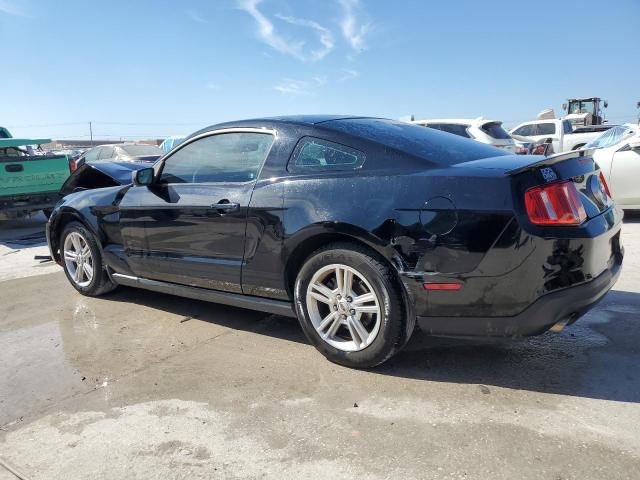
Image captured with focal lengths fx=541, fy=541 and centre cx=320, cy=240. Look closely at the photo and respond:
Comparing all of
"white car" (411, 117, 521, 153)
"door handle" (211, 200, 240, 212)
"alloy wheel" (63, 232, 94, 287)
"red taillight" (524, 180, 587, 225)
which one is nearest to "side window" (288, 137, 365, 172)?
"door handle" (211, 200, 240, 212)

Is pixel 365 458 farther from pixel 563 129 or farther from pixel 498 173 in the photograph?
pixel 563 129

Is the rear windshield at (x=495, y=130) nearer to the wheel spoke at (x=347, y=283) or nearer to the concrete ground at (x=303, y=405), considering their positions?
the concrete ground at (x=303, y=405)

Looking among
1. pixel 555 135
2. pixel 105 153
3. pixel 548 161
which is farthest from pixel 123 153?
pixel 555 135

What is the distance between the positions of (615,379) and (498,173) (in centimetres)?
131

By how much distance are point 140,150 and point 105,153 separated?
3.62 feet

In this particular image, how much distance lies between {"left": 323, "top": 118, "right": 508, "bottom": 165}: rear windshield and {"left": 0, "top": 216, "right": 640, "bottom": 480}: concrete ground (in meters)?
1.24

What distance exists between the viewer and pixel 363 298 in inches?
123

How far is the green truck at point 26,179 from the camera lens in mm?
9227

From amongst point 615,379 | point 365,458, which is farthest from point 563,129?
point 365,458

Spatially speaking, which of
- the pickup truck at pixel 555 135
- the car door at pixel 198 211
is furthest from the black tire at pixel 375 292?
the pickup truck at pixel 555 135

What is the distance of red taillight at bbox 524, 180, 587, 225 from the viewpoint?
8.79 ft

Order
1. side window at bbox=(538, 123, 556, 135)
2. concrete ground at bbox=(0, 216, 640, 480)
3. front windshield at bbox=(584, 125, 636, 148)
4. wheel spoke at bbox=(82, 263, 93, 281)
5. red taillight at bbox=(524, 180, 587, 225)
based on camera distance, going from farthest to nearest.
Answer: side window at bbox=(538, 123, 556, 135) < front windshield at bbox=(584, 125, 636, 148) < wheel spoke at bbox=(82, 263, 93, 281) < red taillight at bbox=(524, 180, 587, 225) < concrete ground at bbox=(0, 216, 640, 480)

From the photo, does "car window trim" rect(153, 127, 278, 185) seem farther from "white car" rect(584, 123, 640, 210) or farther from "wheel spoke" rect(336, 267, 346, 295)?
"white car" rect(584, 123, 640, 210)

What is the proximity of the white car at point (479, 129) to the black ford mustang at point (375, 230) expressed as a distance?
10.3 meters
